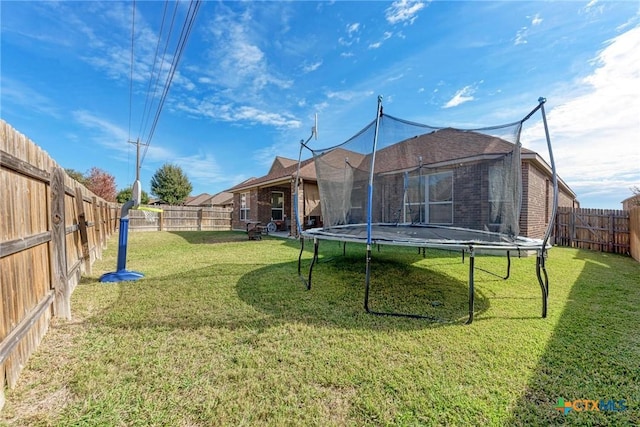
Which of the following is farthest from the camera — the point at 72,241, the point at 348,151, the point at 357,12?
the point at 357,12

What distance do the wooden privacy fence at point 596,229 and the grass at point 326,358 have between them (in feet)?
19.0

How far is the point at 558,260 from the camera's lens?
6.06m

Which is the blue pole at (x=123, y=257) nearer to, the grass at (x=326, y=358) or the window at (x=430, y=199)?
the grass at (x=326, y=358)

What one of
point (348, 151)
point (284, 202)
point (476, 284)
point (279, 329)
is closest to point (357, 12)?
point (348, 151)

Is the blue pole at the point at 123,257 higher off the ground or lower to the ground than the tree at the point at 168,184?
→ lower

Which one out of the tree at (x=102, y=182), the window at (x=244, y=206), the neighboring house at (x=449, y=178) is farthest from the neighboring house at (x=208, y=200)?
the neighboring house at (x=449, y=178)

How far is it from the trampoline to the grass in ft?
2.87

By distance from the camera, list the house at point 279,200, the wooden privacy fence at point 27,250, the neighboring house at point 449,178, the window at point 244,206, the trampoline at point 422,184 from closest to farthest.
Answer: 1. the wooden privacy fence at point 27,250
2. the trampoline at point 422,184
3. the neighboring house at point 449,178
4. the house at point 279,200
5. the window at point 244,206

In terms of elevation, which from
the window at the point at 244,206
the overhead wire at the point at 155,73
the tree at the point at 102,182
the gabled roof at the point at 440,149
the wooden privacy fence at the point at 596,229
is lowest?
the wooden privacy fence at the point at 596,229

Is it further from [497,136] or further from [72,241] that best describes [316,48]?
Answer: [72,241]

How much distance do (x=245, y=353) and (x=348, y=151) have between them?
3.76 meters

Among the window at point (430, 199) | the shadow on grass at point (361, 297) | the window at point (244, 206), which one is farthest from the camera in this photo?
the window at point (244, 206)

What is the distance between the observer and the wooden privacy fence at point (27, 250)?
168 centimetres

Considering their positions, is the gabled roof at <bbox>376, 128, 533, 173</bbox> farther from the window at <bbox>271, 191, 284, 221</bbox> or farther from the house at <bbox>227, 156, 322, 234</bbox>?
the window at <bbox>271, 191, 284, 221</bbox>
